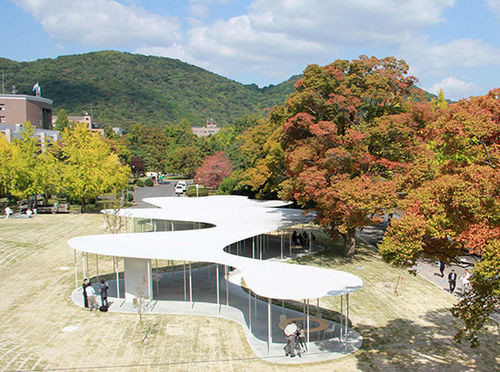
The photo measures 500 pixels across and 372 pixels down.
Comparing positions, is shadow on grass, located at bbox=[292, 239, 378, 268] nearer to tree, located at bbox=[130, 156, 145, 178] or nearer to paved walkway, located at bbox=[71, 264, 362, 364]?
paved walkway, located at bbox=[71, 264, 362, 364]

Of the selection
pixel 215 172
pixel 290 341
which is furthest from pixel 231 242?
pixel 215 172

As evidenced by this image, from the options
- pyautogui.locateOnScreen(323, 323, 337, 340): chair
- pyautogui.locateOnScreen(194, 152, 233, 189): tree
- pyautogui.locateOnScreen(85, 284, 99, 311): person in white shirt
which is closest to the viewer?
pyautogui.locateOnScreen(323, 323, 337, 340): chair

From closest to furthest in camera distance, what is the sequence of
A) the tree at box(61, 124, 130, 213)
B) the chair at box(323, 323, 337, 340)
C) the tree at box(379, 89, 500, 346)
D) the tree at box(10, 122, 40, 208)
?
the tree at box(379, 89, 500, 346), the chair at box(323, 323, 337, 340), the tree at box(10, 122, 40, 208), the tree at box(61, 124, 130, 213)

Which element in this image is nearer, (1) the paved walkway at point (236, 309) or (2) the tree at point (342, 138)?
(1) the paved walkway at point (236, 309)

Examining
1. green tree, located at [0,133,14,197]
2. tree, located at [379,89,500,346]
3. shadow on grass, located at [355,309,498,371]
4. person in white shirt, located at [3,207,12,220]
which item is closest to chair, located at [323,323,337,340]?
shadow on grass, located at [355,309,498,371]

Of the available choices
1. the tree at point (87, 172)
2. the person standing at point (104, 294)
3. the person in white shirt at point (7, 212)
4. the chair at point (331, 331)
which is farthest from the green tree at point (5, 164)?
the chair at point (331, 331)

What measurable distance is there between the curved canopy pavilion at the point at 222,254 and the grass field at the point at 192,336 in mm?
1898

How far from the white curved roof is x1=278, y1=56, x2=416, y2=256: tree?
2870 mm

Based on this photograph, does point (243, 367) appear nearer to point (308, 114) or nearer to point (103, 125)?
point (308, 114)

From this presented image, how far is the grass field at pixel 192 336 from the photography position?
12.0m

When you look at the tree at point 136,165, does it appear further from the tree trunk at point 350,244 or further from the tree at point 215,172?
the tree trunk at point 350,244

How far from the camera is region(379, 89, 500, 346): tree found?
926 centimetres

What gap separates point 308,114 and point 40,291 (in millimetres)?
15852

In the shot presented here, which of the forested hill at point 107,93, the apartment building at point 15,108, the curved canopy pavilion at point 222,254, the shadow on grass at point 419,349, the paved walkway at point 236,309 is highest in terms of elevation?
the forested hill at point 107,93
